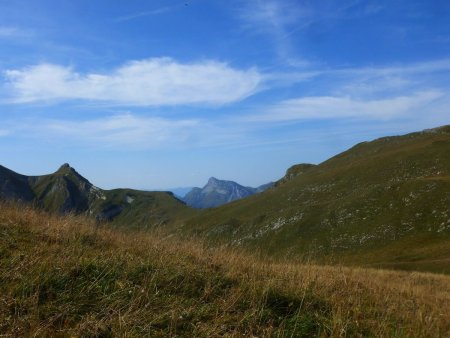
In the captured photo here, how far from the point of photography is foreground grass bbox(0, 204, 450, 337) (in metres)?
4.97

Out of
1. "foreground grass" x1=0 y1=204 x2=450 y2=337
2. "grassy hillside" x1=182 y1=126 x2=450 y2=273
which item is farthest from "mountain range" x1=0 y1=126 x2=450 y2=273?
"foreground grass" x1=0 y1=204 x2=450 y2=337

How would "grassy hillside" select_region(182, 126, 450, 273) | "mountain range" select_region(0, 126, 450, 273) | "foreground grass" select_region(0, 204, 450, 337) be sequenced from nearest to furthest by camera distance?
"foreground grass" select_region(0, 204, 450, 337) → "mountain range" select_region(0, 126, 450, 273) → "grassy hillside" select_region(182, 126, 450, 273)

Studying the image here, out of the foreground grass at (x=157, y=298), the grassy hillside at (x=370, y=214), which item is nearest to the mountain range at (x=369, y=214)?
the grassy hillside at (x=370, y=214)

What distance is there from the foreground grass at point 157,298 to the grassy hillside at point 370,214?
47.9 meters

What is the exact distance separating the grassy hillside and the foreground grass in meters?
47.9


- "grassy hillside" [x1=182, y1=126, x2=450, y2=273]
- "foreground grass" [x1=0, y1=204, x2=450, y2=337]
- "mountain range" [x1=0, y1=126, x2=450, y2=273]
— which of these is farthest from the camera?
"grassy hillside" [x1=182, y1=126, x2=450, y2=273]

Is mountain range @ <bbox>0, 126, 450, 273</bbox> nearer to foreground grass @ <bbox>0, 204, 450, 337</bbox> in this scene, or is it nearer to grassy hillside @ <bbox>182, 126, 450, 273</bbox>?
grassy hillside @ <bbox>182, 126, 450, 273</bbox>

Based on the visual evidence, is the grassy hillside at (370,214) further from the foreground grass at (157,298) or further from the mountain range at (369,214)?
the foreground grass at (157,298)

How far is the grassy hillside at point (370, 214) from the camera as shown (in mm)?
74463

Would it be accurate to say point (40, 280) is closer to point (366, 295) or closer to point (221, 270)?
point (221, 270)

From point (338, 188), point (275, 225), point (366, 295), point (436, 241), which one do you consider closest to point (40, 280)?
point (366, 295)

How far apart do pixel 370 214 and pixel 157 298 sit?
301ft

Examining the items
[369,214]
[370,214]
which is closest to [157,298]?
[370,214]

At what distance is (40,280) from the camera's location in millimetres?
5543
